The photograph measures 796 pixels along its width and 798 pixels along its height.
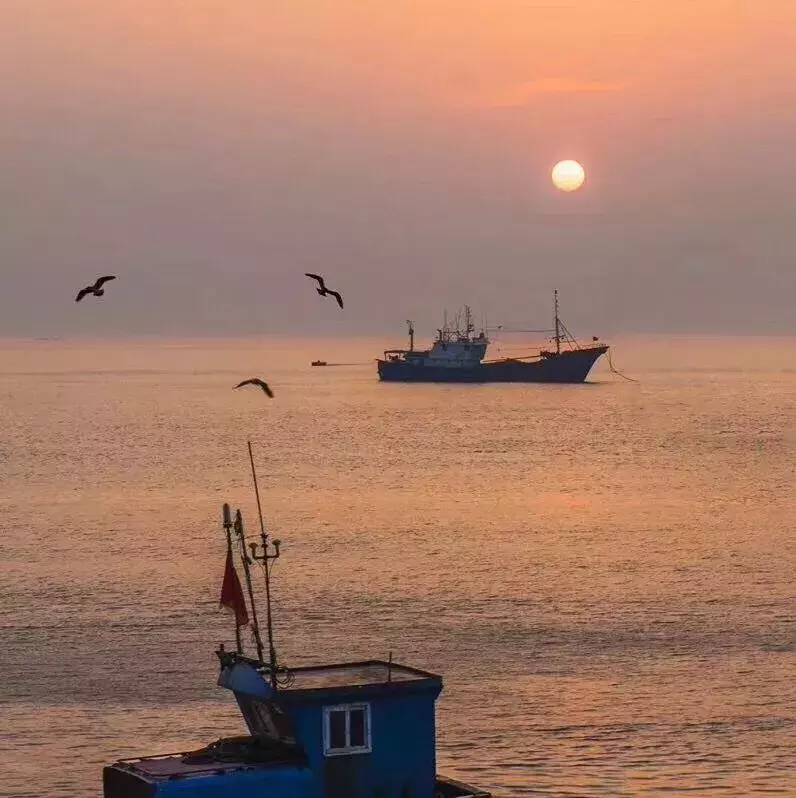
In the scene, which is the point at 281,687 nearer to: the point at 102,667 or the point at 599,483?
the point at 102,667

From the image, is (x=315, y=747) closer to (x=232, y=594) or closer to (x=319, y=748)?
(x=319, y=748)

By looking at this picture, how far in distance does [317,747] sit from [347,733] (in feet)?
2.26

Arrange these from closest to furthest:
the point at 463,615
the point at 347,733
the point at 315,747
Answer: the point at 315,747 → the point at 347,733 → the point at 463,615

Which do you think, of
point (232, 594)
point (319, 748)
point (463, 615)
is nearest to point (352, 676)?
point (319, 748)

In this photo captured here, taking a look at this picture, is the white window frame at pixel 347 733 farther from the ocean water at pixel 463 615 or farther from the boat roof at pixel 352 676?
the ocean water at pixel 463 615

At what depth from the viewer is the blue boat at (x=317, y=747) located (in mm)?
29938

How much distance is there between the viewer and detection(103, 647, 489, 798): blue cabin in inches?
1179

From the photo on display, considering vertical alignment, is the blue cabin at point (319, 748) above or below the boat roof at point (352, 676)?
below

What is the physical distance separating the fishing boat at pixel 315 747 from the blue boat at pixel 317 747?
0.06ft

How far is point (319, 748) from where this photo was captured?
30.4 metres

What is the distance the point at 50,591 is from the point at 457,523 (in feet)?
113

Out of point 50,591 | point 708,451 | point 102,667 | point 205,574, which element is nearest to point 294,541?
point 205,574

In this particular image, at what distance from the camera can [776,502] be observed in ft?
368

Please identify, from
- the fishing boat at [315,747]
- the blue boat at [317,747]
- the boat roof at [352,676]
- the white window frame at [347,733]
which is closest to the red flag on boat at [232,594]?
the fishing boat at [315,747]
